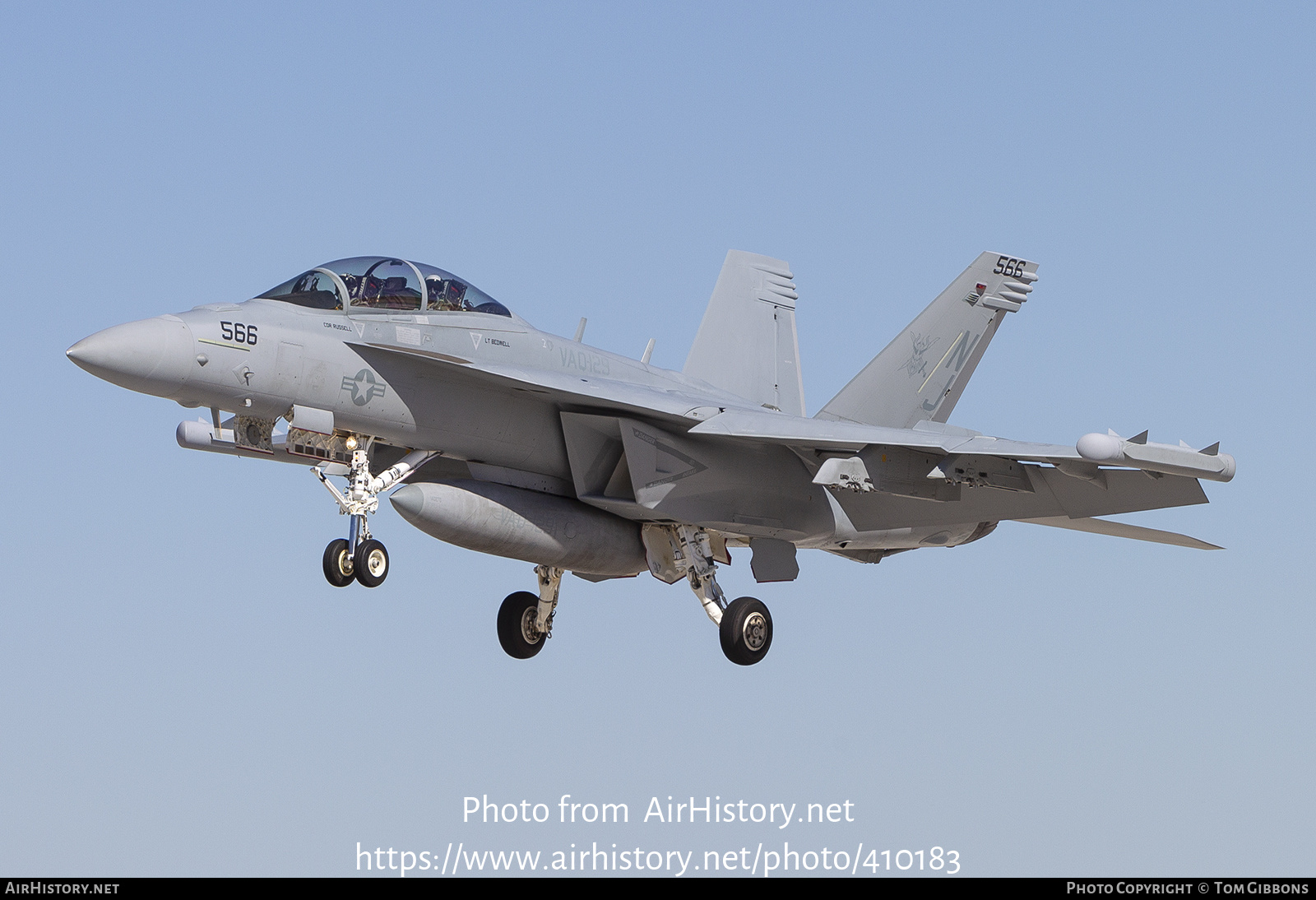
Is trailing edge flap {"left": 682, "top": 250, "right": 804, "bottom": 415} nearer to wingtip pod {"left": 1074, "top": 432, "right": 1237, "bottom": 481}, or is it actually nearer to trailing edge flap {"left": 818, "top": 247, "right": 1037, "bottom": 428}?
trailing edge flap {"left": 818, "top": 247, "right": 1037, "bottom": 428}

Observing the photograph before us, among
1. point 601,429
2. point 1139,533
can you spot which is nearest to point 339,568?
point 601,429

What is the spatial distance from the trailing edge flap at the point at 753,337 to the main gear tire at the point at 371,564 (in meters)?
7.04

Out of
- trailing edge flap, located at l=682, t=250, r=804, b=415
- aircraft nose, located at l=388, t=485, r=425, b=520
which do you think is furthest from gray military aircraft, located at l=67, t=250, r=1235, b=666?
trailing edge flap, located at l=682, t=250, r=804, b=415

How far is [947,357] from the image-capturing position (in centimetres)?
2005

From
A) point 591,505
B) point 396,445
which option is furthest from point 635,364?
point 396,445

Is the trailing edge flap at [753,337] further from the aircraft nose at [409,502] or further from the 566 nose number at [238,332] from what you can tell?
the 566 nose number at [238,332]

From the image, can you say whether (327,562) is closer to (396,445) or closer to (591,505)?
(396,445)

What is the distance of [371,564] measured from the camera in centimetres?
1453

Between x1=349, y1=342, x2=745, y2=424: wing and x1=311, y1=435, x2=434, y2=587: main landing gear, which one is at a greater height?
x1=349, y1=342, x2=745, y2=424: wing

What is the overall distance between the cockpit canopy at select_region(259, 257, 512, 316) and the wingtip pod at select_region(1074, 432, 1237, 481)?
19.8 ft

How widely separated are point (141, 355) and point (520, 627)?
606cm

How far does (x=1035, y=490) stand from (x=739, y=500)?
301 centimetres

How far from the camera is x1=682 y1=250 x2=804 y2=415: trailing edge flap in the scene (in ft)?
68.5

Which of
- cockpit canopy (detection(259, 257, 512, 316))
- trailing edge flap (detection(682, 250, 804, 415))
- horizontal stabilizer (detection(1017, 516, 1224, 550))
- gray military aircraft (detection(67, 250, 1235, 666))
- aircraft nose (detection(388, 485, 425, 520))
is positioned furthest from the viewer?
trailing edge flap (detection(682, 250, 804, 415))
